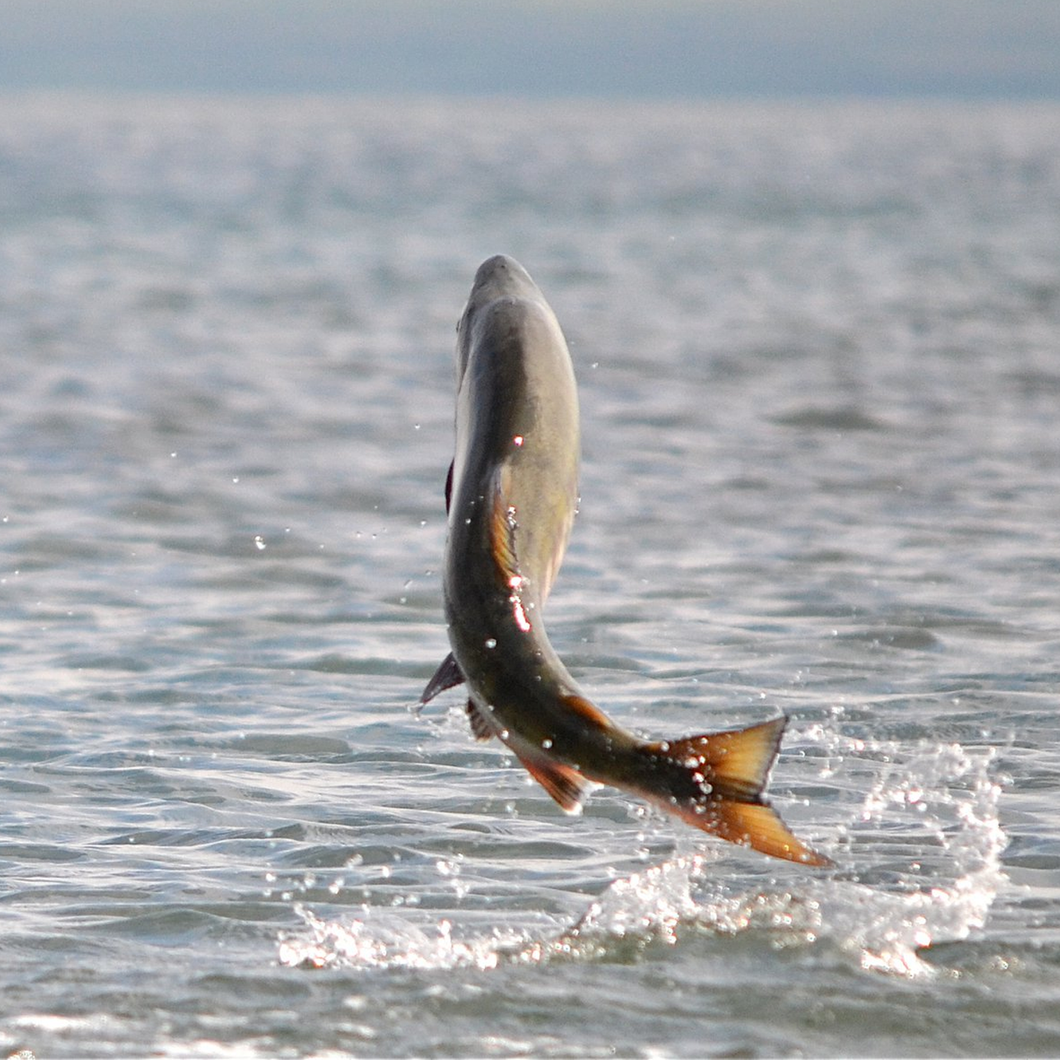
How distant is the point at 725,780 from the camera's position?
15.1ft

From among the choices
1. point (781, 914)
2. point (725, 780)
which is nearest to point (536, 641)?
point (725, 780)

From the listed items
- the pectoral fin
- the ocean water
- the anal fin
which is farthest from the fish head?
the ocean water

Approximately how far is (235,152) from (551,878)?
86851mm

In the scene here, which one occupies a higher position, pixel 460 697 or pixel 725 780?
pixel 460 697

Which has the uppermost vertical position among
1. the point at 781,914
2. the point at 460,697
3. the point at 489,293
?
the point at 489,293

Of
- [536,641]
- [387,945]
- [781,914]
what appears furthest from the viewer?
[781,914]

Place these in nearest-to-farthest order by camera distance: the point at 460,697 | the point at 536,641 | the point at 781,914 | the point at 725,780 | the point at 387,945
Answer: the point at 725,780 < the point at 536,641 < the point at 387,945 < the point at 781,914 < the point at 460,697

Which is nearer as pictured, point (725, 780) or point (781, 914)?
point (725, 780)

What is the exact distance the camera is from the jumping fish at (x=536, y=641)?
15.1 feet

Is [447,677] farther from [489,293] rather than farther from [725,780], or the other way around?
[489,293]

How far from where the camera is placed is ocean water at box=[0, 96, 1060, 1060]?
543 centimetres

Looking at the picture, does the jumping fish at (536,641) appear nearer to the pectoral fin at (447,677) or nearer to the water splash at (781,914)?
the pectoral fin at (447,677)

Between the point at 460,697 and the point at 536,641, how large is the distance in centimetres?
Result: 418

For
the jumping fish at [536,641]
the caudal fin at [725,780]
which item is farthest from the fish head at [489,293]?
the caudal fin at [725,780]
